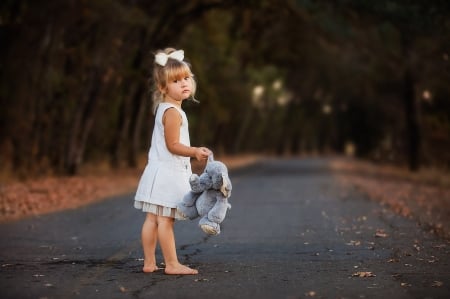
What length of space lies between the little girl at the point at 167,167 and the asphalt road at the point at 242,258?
9.4 inches

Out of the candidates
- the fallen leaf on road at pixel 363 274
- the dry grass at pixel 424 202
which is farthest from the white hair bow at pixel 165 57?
the dry grass at pixel 424 202

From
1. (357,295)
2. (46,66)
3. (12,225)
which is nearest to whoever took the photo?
(357,295)

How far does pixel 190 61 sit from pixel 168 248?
26416mm

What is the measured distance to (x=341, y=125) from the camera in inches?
2677

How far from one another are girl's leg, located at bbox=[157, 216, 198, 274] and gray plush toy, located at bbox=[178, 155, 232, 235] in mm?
187

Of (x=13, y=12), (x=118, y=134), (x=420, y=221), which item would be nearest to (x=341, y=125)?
(x=118, y=134)

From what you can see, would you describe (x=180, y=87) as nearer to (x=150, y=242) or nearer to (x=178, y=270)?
(x=150, y=242)

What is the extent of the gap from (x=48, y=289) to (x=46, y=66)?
17907mm

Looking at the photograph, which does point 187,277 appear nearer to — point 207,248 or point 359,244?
point 207,248

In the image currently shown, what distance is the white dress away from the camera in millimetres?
7660

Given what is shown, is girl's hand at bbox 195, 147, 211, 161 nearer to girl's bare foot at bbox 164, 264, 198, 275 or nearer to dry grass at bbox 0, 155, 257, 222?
girl's bare foot at bbox 164, 264, 198, 275

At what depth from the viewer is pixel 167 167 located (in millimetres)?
7738

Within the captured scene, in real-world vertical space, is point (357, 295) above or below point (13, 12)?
below

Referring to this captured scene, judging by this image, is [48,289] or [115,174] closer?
[48,289]
